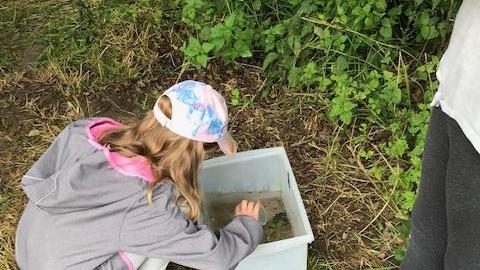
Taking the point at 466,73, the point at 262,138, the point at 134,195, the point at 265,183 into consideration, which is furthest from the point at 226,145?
the point at 466,73

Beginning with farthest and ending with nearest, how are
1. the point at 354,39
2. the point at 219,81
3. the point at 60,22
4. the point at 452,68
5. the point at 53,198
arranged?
the point at 60,22 < the point at 219,81 < the point at 354,39 < the point at 53,198 < the point at 452,68

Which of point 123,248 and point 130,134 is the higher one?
point 130,134

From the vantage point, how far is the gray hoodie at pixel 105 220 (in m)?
1.73

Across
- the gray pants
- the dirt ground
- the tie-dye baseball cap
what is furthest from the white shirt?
the dirt ground

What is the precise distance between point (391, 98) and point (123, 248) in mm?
1161

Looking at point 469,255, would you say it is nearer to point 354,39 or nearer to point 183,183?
point 183,183

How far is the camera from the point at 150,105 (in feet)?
8.90

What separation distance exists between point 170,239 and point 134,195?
15cm

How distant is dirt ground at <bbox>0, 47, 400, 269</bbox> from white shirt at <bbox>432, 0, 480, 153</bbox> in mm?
1168

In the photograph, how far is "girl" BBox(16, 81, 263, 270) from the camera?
5.68 ft

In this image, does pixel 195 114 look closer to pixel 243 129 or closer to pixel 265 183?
pixel 265 183

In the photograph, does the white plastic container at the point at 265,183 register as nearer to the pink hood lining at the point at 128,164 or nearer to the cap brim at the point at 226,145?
the cap brim at the point at 226,145

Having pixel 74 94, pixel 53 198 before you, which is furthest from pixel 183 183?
pixel 74 94

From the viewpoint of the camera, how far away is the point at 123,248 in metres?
1.75
